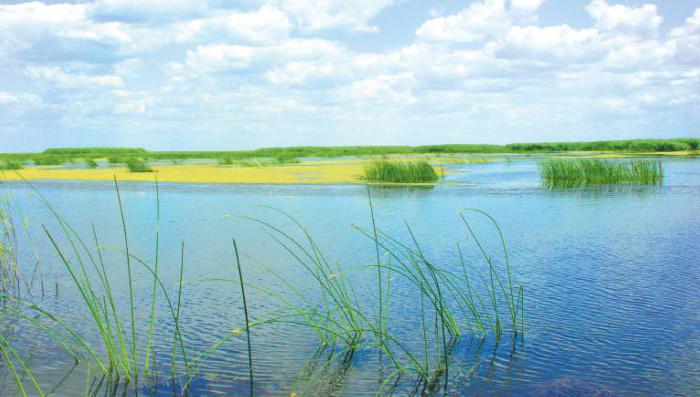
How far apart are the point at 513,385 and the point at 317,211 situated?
369 inches

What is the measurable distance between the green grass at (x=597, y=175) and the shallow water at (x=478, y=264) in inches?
196

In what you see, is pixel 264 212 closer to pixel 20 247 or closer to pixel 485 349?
pixel 20 247

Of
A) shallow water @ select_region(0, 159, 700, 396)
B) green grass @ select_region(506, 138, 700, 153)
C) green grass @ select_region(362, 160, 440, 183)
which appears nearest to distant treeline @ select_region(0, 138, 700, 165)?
green grass @ select_region(506, 138, 700, 153)

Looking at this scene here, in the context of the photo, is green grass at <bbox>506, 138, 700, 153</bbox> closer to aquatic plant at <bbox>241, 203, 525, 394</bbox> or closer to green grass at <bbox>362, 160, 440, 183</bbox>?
green grass at <bbox>362, 160, 440, 183</bbox>

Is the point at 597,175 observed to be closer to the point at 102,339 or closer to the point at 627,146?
the point at 102,339

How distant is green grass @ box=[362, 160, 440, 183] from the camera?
21312mm

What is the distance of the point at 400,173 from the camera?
21.4 meters

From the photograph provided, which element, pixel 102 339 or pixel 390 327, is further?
pixel 390 327

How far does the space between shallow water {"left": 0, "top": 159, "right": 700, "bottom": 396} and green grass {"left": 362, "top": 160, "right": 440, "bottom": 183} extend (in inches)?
246

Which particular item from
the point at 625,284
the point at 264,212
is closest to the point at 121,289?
the point at 625,284

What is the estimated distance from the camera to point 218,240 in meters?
9.56

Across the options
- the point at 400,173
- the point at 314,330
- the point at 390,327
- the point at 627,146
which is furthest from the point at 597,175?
the point at 627,146

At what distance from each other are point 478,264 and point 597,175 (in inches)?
580

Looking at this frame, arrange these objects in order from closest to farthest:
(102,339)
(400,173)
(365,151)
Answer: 1. (102,339)
2. (400,173)
3. (365,151)
